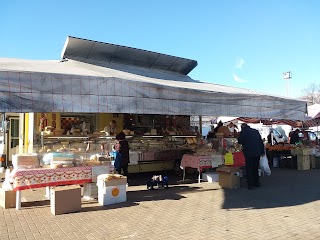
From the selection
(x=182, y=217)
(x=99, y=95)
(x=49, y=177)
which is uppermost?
(x=99, y=95)

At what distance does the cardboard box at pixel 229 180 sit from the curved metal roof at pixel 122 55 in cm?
522

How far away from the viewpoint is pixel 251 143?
355 inches

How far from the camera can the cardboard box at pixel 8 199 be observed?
686 centimetres

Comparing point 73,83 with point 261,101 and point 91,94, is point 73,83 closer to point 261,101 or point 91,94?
point 91,94

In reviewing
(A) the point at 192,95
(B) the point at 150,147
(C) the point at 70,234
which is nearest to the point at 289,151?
(B) the point at 150,147

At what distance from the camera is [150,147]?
36.7ft

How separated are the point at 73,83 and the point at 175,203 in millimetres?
3400

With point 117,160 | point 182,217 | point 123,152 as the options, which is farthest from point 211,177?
point 182,217

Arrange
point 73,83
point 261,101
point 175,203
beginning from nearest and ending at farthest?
point 73,83 < point 175,203 < point 261,101

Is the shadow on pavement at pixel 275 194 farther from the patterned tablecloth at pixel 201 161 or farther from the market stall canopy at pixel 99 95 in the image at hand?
the market stall canopy at pixel 99 95

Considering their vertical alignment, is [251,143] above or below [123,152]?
above

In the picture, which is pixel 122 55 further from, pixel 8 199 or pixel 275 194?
pixel 275 194

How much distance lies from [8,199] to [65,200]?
142 cm

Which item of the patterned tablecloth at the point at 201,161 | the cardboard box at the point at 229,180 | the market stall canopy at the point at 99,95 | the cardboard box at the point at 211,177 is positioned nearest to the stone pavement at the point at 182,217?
the cardboard box at the point at 229,180
